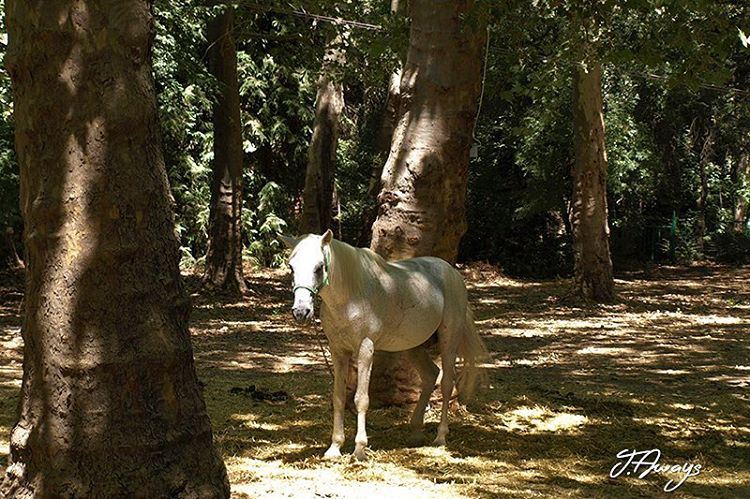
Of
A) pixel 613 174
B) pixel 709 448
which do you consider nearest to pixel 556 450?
pixel 709 448

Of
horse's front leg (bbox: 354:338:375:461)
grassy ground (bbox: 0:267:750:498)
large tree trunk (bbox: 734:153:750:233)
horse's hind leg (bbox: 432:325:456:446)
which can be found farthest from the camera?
large tree trunk (bbox: 734:153:750:233)

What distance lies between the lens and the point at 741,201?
28.3 meters

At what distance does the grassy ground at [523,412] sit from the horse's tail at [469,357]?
0.32 meters

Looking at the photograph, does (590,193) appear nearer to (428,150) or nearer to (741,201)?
(428,150)

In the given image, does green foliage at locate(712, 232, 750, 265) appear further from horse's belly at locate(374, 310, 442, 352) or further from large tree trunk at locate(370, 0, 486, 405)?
horse's belly at locate(374, 310, 442, 352)

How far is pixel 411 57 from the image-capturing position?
771 centimetres

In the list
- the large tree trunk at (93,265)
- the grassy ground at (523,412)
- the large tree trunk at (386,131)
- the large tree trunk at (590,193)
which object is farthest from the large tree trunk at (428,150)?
the large tree trunk at (590,193)

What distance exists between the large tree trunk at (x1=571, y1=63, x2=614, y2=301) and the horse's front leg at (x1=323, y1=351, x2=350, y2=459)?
11239 mm

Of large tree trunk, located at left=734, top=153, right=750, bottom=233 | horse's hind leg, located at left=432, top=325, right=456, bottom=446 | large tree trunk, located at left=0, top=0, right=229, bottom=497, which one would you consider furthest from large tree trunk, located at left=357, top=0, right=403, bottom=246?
large tree trunk, located at left=734, top=153, right=750, bottom=233

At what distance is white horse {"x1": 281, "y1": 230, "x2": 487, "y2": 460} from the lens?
5.74 metres

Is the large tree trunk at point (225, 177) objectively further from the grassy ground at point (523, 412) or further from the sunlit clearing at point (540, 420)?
the sunlit clearing at point (540, 420)

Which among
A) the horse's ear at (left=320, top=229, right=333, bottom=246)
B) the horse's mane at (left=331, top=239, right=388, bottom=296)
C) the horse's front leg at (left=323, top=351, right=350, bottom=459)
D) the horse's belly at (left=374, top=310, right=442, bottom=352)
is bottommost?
the horse's front leg at (left=323, top=351, right=350, bottom=459)

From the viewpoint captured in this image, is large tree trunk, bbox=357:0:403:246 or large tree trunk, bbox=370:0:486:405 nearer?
large tree trunk, bbox=370:0:486:405

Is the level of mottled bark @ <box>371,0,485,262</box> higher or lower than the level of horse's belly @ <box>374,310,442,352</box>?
higher
